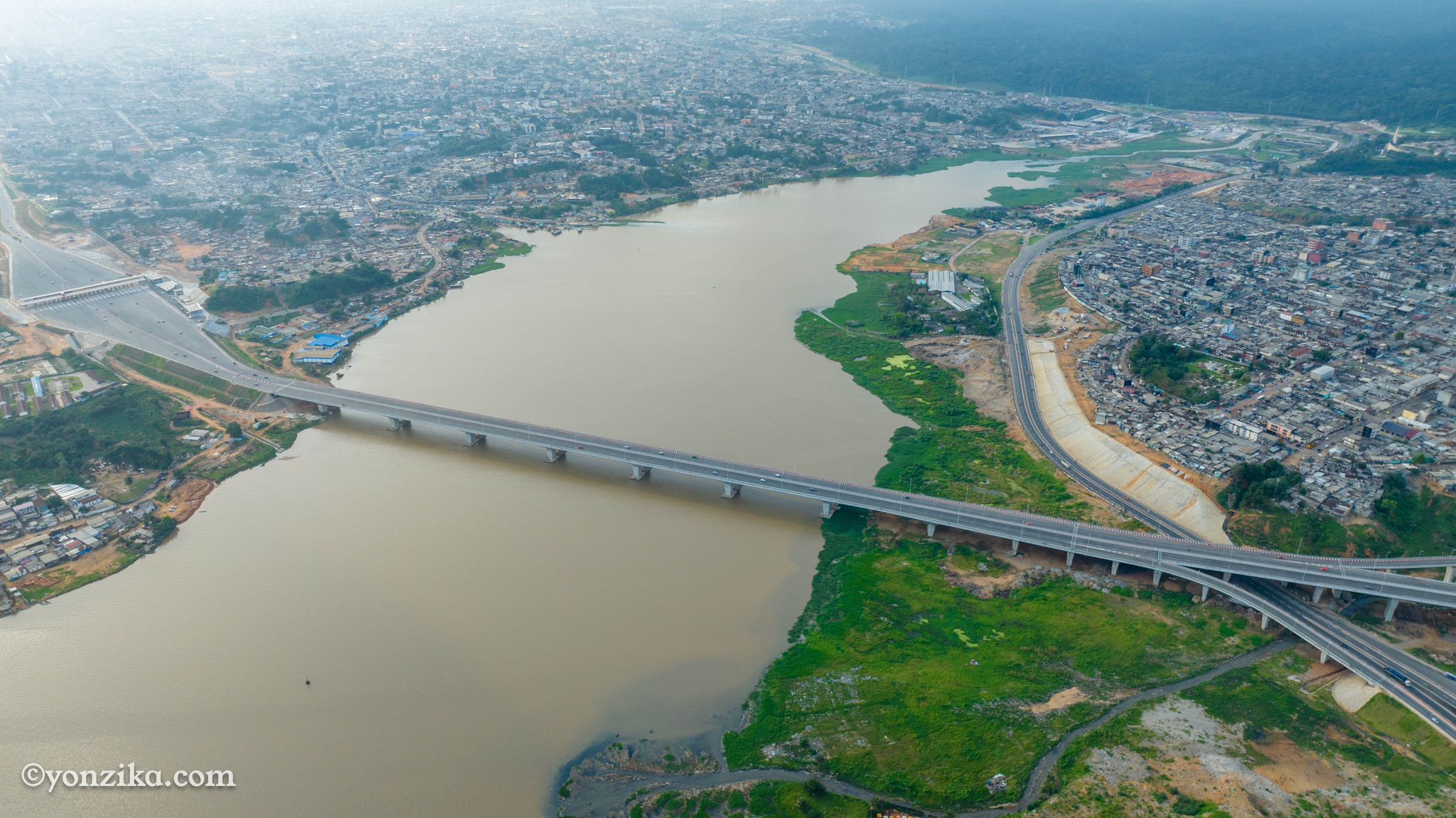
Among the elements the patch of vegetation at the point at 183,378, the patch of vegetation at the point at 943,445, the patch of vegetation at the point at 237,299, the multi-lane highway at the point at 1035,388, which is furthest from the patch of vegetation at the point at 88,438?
the multi-lane highway at the point at 1035,388

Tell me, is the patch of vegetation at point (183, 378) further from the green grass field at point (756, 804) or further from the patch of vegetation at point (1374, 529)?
the patch of vegetation at point (1374, 529)

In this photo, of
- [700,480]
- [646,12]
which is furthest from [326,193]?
[646,12]

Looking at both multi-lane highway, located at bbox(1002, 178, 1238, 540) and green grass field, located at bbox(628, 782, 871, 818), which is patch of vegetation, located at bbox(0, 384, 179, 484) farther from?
multi-lane highway, located at bbox(1002, 178, 1238, 540)

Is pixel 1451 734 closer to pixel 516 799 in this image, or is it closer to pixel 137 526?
pixel 516 799

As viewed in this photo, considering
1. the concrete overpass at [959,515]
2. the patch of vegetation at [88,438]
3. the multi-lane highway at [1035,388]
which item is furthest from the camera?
the patch of vegetation at [88,438]

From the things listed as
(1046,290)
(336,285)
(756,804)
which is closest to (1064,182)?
(1046,290)

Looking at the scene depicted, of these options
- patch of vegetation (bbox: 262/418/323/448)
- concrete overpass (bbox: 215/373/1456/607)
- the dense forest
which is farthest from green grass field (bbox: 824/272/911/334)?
the dense forest
